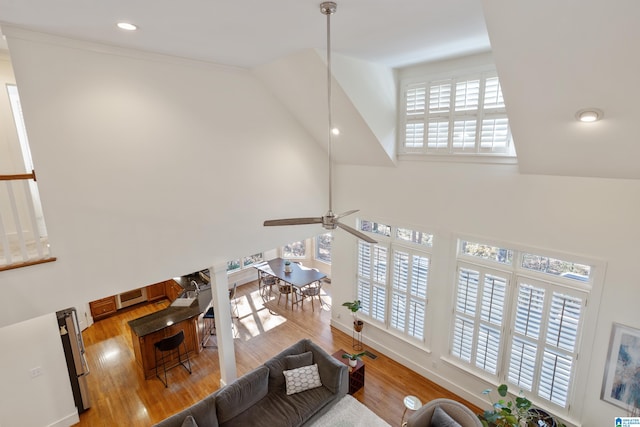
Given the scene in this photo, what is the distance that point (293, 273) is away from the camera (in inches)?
332

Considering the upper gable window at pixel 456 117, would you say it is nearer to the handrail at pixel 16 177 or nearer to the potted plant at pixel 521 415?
the potted plant at pixel 521 415

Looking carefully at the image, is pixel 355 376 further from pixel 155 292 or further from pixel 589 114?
pixel 155 292

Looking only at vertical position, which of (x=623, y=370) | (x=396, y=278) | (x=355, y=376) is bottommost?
(x=355, y=376)

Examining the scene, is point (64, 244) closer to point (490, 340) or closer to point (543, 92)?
point (543, 92)

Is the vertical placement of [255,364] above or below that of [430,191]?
below

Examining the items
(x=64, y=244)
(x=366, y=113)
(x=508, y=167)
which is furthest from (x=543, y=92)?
(x=64, y=244)

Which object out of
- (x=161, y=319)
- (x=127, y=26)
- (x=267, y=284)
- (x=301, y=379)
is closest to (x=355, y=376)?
(x=301, y=379)

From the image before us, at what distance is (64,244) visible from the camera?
3557 mm

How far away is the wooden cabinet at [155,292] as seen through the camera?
849 centimetres

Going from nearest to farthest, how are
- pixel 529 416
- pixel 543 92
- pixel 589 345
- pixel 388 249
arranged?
pixel 543 92 → pixel 589 345 → pixel 529 416 → pixel 388 249

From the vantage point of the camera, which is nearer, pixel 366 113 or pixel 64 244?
pixel 64 244

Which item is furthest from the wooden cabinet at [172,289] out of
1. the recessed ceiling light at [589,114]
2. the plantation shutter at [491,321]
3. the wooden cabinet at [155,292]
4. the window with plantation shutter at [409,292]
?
the recessed ceiling light at [589,114]

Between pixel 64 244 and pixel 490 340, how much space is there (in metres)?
5.75

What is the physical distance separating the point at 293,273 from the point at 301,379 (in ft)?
12.3
